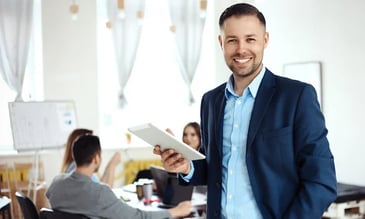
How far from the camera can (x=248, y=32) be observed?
1.40 meters

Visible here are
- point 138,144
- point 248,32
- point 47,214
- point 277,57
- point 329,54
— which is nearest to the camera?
point 248,32

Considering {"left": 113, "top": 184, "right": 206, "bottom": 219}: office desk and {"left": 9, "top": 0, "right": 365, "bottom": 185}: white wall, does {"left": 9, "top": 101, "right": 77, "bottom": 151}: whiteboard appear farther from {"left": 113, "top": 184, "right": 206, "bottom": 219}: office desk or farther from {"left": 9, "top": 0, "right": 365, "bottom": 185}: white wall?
{"left": 113, "top": 184, "right": 206, "bottom": 219}: office desk

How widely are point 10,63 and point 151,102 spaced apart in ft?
6.15

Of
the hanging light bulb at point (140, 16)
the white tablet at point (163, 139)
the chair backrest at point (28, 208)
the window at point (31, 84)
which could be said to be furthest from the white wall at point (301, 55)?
the white tablet at point (163, 139)

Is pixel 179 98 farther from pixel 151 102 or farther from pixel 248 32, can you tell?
pixel 248 32

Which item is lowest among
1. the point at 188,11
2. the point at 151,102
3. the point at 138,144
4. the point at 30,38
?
the point at 138,144

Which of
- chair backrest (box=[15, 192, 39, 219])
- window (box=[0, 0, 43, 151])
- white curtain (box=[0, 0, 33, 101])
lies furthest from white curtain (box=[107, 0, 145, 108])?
chair backrest (box=[15, 192, 39, 219])

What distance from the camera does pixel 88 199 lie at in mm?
2729

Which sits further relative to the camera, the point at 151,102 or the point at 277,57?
the point at 151,102

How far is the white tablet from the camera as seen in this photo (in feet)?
4.43

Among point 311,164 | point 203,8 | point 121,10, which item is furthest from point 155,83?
point 311,164

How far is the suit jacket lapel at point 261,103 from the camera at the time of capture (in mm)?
1416

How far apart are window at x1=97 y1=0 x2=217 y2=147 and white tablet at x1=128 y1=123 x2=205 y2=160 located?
15.2ft

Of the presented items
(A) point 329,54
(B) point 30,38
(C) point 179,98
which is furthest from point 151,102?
(A) point 329,54
